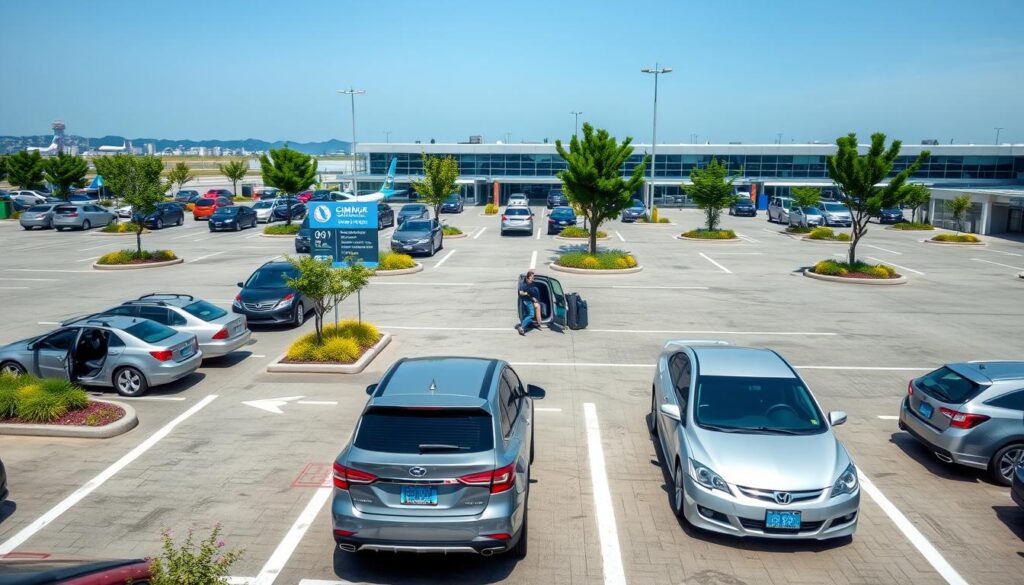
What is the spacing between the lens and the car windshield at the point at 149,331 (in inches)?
507

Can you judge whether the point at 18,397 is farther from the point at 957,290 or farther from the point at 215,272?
the point at 957,290

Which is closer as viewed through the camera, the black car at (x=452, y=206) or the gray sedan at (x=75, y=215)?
the gray sedan at (x=75, y=215)

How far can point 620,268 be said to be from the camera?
2769 centimetres

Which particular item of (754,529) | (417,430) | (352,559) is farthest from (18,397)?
(754,529)

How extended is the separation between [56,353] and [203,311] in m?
2.77

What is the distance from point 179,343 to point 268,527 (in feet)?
19.9

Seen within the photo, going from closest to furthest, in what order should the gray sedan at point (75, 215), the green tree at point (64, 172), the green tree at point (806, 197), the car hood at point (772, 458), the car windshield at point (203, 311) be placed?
the car hood at point (772, 458), the car windshield at point (203, 311), the gray sedan at point (75, 215), the green tree at point (806, 197), the green tree at point (64, 172)

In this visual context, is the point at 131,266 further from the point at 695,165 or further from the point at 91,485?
the point at 695,165

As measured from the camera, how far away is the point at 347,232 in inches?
694

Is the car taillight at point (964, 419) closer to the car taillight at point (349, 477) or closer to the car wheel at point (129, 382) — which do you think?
the car taillight at point (349, 477)

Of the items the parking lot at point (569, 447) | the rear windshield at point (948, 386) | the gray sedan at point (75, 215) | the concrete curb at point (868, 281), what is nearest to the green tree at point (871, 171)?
the concrete curb at point (868, 281)

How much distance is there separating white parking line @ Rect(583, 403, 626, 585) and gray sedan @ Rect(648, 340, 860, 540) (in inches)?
30.9

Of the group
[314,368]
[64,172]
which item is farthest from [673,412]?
[64,172]

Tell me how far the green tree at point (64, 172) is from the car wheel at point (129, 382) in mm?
46066
